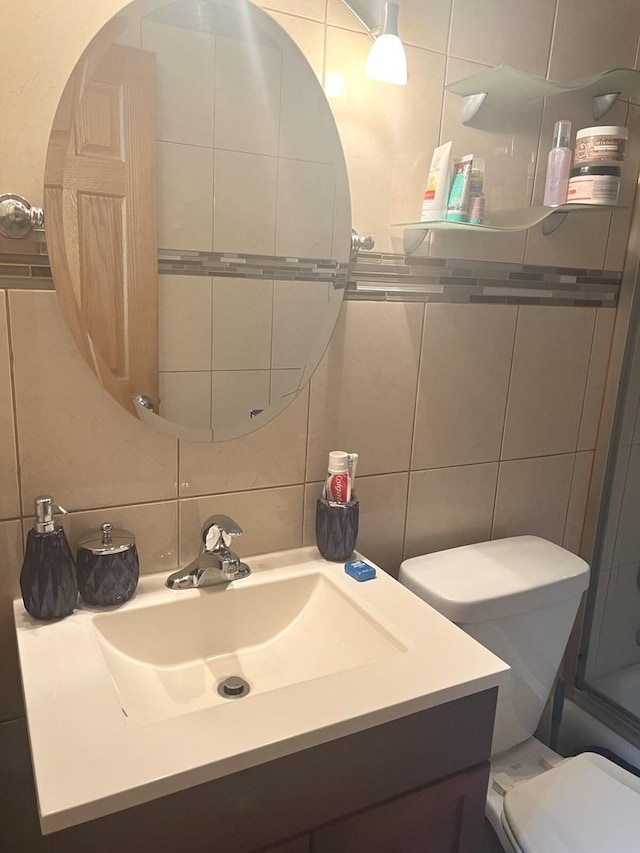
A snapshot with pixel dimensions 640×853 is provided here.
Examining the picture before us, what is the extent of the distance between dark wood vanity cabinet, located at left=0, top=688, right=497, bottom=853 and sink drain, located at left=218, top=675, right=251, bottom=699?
232mm

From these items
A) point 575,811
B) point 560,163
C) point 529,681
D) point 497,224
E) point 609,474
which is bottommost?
point 575,811

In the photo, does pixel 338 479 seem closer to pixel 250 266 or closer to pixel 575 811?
pixel 250 266

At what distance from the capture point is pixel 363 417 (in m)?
1.28

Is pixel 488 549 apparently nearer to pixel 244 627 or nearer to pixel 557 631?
pixel 557 631

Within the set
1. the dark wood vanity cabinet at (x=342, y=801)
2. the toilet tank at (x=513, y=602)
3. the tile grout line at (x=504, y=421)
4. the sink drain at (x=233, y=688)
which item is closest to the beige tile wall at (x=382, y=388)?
the tile grout line at (x=504, y=421)

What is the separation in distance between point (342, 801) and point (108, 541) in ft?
1.67

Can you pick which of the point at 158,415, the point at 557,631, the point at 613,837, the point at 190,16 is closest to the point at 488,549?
the point at 557,631

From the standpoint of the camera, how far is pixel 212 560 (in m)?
1.10

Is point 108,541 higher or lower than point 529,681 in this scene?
higher

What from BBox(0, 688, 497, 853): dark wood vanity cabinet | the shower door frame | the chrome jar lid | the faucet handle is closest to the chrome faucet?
the faucet handle

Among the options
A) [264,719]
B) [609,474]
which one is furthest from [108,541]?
[609,474]

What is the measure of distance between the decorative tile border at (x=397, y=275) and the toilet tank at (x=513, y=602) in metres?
0.54

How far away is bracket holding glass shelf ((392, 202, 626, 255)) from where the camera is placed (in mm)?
1191

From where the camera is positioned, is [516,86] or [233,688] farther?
[516,86]
